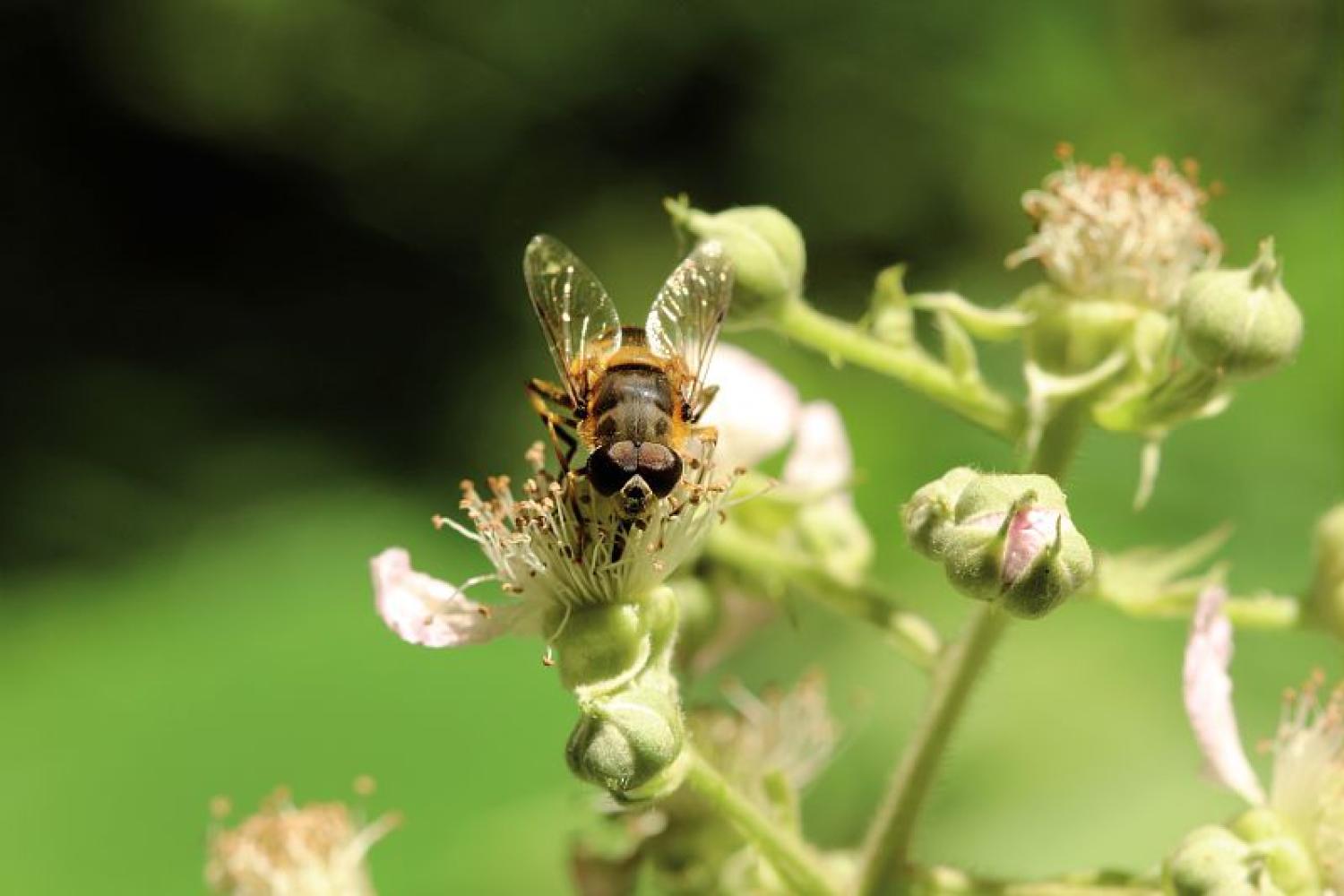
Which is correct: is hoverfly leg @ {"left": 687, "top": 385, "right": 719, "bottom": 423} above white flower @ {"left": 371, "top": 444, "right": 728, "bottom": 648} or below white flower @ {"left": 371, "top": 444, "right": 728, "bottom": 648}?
above

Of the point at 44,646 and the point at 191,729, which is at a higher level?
the point at 44,646

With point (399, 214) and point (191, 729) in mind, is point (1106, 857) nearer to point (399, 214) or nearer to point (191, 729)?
point (191, 729)

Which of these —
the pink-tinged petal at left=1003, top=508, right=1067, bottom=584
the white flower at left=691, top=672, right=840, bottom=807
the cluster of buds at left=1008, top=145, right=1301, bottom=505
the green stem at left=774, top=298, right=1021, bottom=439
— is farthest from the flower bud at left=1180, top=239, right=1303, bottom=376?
the white flower at left=691, top=672, right=840, bottom=807

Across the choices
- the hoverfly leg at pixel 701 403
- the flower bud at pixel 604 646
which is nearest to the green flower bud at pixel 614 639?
the flower bud at pixel 604 646

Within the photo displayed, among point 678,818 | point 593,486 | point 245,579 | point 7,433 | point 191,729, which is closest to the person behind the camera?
point 593,486

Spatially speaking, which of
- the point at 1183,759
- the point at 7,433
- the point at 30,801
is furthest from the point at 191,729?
the point at 1183,759

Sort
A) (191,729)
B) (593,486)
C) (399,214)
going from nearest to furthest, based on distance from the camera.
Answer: (593,486)
(191,729)
(399,214)

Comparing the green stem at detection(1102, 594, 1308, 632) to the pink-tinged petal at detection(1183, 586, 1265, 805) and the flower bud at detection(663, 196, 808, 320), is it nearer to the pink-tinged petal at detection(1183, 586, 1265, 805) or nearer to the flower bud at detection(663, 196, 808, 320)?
the pink-tinged petal at detection(1183, 586, 1265, 805)
